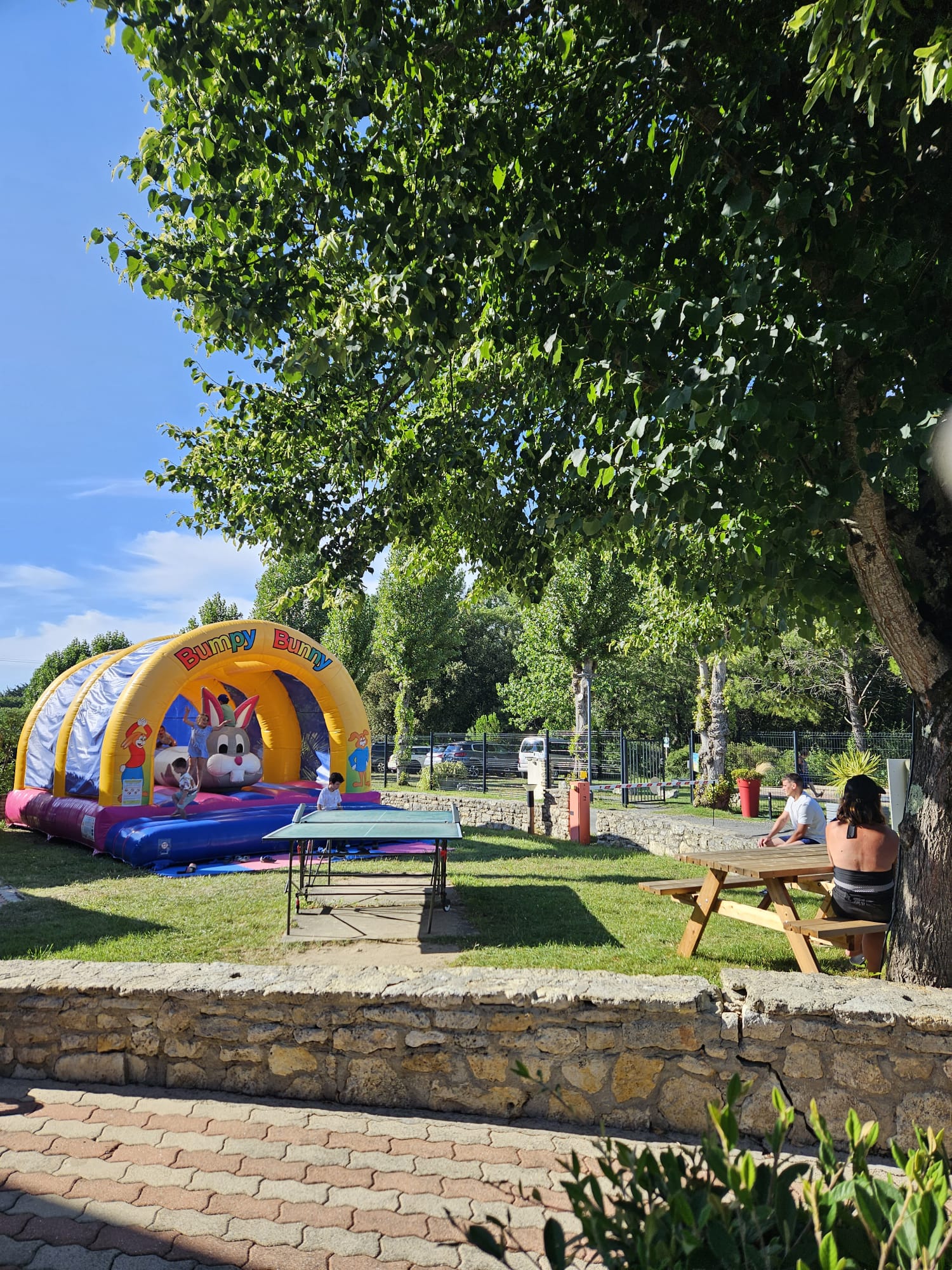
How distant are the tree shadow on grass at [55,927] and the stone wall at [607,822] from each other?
188 inches

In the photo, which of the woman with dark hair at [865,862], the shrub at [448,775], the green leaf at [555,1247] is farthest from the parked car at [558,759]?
the green leaf at [555,1247]

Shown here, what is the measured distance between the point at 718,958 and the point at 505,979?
305cm

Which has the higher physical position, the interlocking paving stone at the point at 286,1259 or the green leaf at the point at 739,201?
the green leaf at the point at 739,201

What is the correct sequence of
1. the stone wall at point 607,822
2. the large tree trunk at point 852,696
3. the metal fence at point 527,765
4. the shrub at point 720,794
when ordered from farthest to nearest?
1. the large tree trunk at point 852,696
2. the metal fence at point 527,765
3. the shrub at point 720,794
4. the stone wall at point 607,822

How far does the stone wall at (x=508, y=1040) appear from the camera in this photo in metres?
3.57

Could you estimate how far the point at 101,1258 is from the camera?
2566 millimetres

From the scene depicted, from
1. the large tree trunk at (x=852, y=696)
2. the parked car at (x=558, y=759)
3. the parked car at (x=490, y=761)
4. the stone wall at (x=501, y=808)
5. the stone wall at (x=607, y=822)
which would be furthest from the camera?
the parked car at (x=490, y=761)

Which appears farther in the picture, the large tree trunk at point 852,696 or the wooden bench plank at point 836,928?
the large tree trunk at point 852,696

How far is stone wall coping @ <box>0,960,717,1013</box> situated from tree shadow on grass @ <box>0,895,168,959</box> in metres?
2.31

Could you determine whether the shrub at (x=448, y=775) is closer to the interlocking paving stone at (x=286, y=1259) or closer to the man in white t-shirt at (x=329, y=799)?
the man in white t-shirt at (x=329, y=799)

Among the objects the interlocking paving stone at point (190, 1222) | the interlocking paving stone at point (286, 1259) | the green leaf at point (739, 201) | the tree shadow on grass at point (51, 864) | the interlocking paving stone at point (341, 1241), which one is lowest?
the tree shadow on grass at point (51, 864)

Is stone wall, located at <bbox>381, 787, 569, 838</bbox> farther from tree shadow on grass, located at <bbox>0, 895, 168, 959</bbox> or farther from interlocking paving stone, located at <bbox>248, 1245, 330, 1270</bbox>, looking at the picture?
interlocking paving stone, located at <bbox>248, 1245, 330, 1270</bbox>

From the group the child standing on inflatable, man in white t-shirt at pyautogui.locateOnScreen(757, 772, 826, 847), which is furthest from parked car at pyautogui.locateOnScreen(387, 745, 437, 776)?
man in white t-shirt at pyautogui.locateOnScreen(757, 772, 826, 847)

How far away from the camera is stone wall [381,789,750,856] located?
39.0 feet
